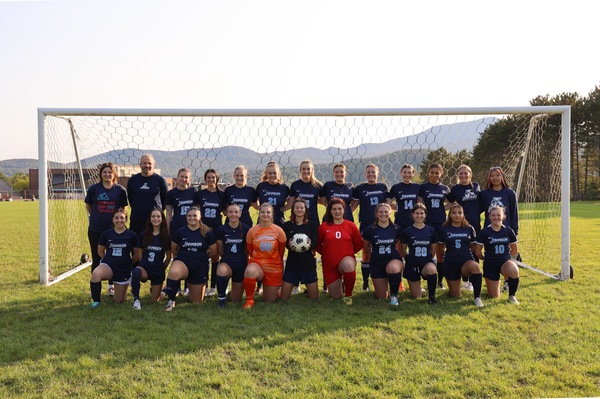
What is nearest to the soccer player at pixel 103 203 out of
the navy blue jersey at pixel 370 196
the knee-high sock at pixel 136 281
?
the knee-high sock at pixel 136 281

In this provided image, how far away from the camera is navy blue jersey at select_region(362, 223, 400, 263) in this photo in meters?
5.11

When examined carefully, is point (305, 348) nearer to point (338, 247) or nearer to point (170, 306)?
point (338, 247)

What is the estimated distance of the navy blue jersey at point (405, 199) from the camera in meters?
5.55

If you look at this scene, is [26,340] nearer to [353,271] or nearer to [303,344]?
[303,344]

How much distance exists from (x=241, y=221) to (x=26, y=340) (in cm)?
251

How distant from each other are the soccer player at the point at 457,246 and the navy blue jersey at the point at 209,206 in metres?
2.76

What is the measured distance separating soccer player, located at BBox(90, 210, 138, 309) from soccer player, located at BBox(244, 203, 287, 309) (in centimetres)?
142

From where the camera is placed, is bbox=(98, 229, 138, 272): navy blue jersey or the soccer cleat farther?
bbox=(98, 229, 138, 272): navy blue jersey

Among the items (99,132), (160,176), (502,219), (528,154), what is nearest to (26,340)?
(160,176)

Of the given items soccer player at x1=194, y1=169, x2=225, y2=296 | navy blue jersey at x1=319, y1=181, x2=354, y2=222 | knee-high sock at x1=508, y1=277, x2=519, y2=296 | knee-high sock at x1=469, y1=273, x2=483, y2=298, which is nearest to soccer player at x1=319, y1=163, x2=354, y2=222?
navy blue jersey at x1=319, y1=181, x2=354, y2=222

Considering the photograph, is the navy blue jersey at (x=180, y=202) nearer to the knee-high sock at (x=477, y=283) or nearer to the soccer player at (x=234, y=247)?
the soccer player at (x=234, y=247)

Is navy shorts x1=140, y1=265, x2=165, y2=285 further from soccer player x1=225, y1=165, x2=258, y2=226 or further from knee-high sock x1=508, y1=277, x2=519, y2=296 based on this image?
knee-high sock x1=508, y1=277, x2=519, y2=296

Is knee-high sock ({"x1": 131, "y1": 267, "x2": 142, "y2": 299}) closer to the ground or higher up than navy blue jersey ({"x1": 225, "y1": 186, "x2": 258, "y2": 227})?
closer to the ground

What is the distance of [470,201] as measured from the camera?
5637mm
